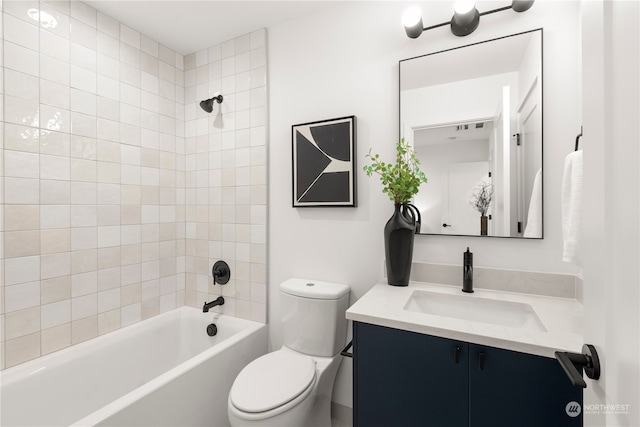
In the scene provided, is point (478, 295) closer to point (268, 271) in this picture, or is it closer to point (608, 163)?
point (608, 163)

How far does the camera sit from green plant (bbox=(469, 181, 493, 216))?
1.48 m

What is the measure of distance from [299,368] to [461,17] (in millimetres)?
1887

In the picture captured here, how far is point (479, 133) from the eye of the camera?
1.48 metres

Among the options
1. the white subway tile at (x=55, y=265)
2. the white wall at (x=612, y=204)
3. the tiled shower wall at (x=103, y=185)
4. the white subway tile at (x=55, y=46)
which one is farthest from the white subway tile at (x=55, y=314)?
the white wall at (x=612, y=204)

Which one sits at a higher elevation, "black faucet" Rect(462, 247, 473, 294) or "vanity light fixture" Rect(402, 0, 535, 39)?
"vanity light fixture" Rect(402, 0, 535, 39)

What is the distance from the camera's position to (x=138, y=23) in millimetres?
1978

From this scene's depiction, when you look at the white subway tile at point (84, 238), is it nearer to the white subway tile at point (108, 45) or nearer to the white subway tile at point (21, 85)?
the white subway tile at point (21, 85)

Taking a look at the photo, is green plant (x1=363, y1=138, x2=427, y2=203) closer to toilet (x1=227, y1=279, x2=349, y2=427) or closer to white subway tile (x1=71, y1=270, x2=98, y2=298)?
toilet (x1=227, y1=279, x2=349, y2=427)

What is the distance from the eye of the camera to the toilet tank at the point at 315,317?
163cm

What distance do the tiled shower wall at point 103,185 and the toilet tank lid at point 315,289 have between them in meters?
0.38

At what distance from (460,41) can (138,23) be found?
200 centimetres

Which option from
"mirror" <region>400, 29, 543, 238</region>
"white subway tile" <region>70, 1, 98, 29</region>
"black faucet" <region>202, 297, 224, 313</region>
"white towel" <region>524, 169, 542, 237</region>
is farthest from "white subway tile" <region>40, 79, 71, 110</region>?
"white towel" <region>524, 169, 542, 237</region>

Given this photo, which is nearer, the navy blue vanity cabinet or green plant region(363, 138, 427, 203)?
the navy blue vanity cabinet

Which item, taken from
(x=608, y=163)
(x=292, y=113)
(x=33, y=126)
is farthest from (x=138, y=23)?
(x=608, y=163)
